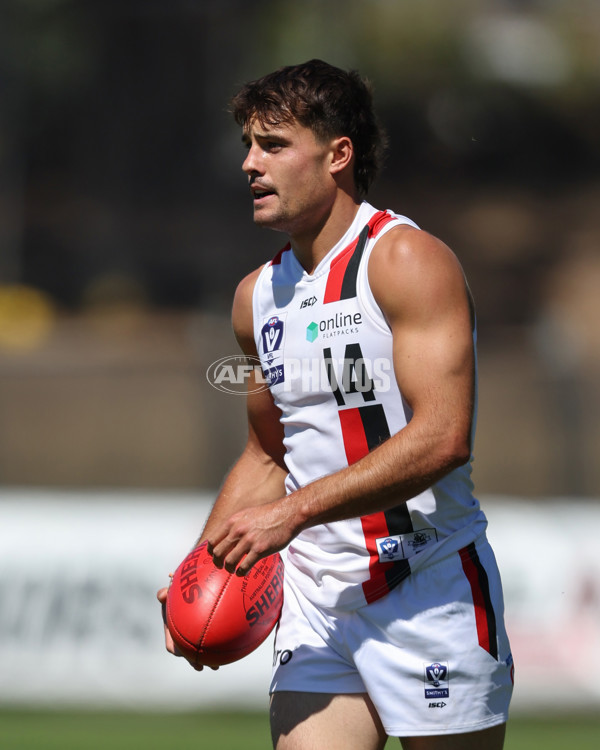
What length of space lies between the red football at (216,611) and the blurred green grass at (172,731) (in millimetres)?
3224

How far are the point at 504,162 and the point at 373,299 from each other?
25430mm

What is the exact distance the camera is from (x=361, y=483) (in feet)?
10.3

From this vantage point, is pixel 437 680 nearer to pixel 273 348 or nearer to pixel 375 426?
pixel 375 426

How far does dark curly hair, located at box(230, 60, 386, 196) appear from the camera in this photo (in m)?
3.76

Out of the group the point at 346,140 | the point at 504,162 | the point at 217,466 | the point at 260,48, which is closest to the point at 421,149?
the point at 504,162

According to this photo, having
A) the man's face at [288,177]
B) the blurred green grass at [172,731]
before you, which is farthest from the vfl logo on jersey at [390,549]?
the blurred green grass at [172,731]

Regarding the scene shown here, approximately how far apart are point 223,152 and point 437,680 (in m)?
23.3

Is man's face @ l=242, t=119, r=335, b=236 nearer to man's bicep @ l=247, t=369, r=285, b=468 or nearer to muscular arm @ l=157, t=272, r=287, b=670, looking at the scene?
muscular arm @ l=157, t=272, r=287, b=670

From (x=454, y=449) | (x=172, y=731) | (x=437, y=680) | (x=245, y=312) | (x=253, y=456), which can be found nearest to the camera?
(x=454, y=449)

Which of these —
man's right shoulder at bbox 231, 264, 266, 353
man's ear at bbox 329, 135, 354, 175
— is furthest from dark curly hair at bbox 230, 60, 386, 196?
man's right shoulder at bbox 231, 264, 266, 353

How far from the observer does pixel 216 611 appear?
359cm

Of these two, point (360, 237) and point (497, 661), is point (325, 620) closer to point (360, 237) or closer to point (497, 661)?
point (497, 661)

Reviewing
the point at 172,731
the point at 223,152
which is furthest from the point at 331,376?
the point at 223,152

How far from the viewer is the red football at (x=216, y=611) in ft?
11.8
